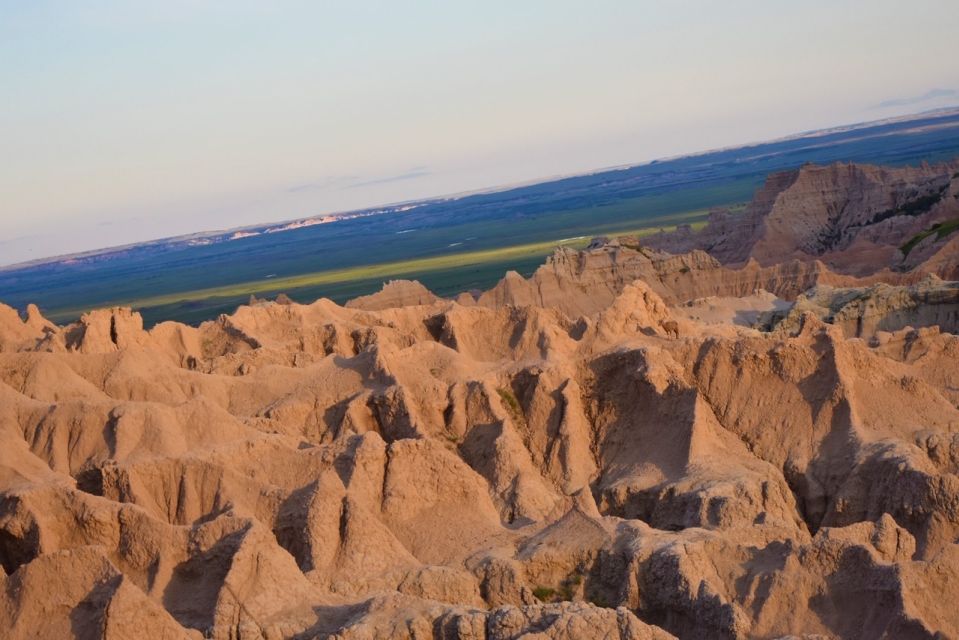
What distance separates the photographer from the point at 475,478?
33000 millimetres

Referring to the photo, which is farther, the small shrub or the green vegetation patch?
the green vegetation patch

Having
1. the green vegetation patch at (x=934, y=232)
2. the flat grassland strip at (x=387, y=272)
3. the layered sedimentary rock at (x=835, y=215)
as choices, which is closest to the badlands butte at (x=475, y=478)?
the green vegetation patch at (x=934, y=232)

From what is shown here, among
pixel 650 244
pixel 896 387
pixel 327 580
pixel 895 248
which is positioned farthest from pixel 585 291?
pixel 327 580

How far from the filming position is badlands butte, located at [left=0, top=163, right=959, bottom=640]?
78.2 feet

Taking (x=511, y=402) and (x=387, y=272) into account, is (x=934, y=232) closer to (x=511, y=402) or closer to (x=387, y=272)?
(x=511, y=402)

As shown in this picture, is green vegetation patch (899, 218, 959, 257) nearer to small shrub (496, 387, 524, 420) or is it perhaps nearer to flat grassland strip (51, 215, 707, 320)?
small shrub (496, 387, 524, 420)

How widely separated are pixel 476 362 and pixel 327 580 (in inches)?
608

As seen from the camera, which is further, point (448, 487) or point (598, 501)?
point (598, 501)

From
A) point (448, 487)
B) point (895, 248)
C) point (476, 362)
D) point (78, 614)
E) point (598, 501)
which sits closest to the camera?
point (78, 614)

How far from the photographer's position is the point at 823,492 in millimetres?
34625

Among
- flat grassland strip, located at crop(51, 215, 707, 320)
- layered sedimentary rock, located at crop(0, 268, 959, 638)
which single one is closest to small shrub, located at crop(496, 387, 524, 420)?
layered sedimentary rock, located at crop(0, 268, 959, 638)

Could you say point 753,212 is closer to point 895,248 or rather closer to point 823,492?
point 895,248

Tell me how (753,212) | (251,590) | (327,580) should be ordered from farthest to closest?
(753,212), (327,580), (251,590)

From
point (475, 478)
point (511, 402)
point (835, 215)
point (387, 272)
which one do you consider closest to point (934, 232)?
point (835, 215)
